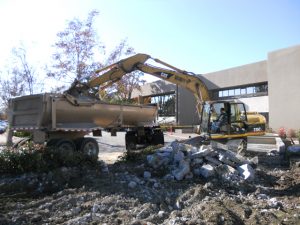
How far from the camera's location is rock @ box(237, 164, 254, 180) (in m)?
9.19

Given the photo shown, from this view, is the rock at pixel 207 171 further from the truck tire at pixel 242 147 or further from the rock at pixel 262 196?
the truck tire at pixel 242 147

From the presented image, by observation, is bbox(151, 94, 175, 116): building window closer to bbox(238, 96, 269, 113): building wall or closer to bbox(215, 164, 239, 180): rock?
bbox(238, 96, 269, 113): building wall

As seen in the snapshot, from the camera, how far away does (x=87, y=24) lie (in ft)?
116

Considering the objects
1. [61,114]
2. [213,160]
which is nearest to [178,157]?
[213,160]

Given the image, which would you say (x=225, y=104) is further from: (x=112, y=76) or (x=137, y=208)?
(x=137, y=208)

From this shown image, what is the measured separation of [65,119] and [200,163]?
16.7ft

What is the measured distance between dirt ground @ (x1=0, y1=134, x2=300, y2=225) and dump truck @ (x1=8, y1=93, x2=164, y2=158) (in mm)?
2180

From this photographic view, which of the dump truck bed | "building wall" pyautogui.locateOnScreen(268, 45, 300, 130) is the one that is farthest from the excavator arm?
A: "building wall" pyautogui.locateOnScreen(268, 45, 300, 130)

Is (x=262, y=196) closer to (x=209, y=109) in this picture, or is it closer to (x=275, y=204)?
(x=275, y=204)

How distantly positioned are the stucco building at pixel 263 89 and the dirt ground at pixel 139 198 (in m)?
18.8

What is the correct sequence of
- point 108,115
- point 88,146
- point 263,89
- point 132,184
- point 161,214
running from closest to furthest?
point 161,214 → point 132,184 → point 88,146 → point 108,115 → point 263,89

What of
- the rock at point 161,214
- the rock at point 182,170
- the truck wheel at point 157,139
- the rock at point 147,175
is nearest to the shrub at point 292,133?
the truck wheel at point 157,139

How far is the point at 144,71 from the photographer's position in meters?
15.4

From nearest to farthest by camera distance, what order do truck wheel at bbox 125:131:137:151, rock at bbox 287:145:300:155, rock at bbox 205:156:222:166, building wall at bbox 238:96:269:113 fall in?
rock at bbox 205:156:222:166
rock at bbox 287:145:300:155
truck wheel at bbox 125:131:137:151
building wall at bbox 238:96:269:113
